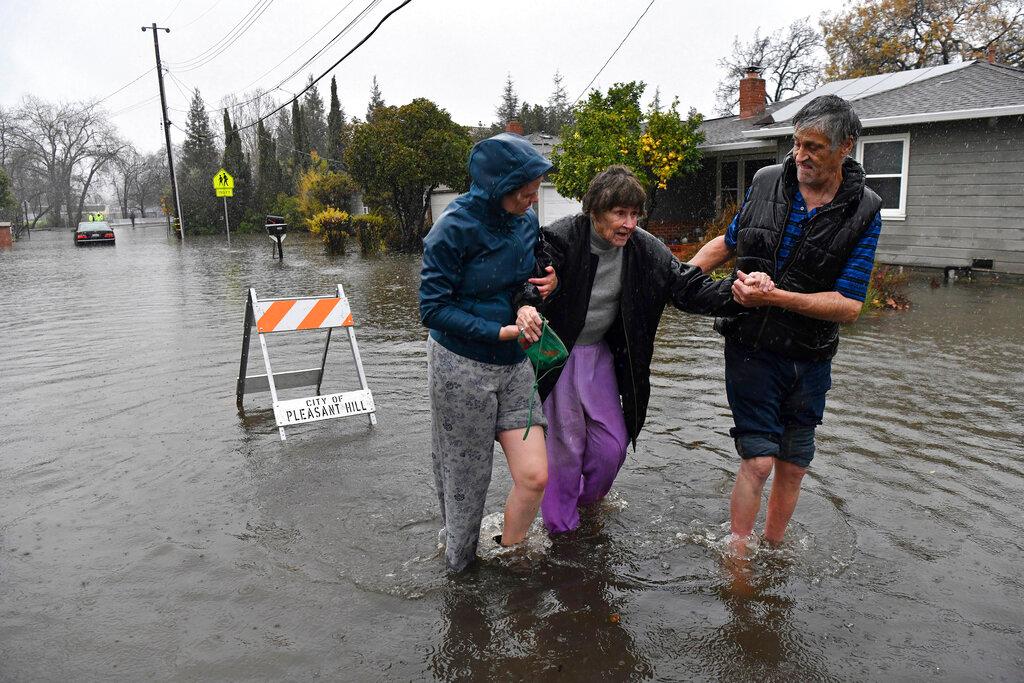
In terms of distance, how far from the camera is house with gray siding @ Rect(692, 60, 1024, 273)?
1404 cm

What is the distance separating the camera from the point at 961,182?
14.6m

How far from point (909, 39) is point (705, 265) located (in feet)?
113

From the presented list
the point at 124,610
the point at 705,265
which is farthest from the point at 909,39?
the point at 124,610

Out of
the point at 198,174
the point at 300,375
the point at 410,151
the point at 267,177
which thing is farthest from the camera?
the point at 198,174

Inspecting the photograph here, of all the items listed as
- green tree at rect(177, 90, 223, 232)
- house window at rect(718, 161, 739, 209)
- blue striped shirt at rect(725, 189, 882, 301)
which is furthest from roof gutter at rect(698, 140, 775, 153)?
green tree at rect(177, 90, 223, 232)

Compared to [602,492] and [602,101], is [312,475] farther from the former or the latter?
[602,101]

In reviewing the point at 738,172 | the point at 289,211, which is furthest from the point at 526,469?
the point at 289,211

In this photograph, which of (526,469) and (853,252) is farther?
(526,469)

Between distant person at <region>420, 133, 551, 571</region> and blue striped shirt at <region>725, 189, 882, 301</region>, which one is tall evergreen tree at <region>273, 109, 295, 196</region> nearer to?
distant person at <region>420, 133, 551, 571</region>

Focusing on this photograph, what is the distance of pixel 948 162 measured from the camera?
14.8m

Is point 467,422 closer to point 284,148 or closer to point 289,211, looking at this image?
point 289,211

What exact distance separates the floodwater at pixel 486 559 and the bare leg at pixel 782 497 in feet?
0.44

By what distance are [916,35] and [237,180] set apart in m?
40.2

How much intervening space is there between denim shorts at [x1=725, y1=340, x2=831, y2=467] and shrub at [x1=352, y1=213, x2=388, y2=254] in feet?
74.2
